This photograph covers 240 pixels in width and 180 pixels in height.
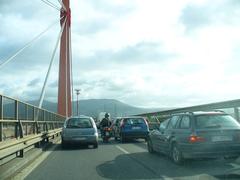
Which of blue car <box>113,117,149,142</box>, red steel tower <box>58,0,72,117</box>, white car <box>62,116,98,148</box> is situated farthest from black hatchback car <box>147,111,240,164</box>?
red steel tower <box>58,0,72,117</box>

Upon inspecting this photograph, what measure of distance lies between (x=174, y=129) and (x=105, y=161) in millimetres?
2296

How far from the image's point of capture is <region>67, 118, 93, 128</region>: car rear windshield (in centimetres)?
2100

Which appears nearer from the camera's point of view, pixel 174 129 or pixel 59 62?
pixel 174 129

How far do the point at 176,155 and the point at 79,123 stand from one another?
8.95 metres

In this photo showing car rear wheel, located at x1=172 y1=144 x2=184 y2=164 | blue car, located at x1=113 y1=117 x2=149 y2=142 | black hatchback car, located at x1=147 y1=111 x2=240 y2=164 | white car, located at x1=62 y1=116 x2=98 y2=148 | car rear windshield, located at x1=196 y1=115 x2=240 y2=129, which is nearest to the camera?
black hatchback car, located at x1=147 y1=111 x2=240 y2=164

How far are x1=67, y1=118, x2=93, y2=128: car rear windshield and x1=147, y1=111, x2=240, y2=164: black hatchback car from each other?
824 centimetres

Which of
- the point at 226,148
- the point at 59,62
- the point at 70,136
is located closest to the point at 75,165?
the point at 226,148

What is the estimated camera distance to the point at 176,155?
42.1 ft

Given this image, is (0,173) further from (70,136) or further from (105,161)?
(70,136)

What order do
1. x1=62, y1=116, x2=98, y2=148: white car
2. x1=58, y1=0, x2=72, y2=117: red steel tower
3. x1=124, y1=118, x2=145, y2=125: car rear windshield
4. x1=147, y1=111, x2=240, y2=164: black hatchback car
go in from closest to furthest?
x1=147, y1=111, x2=240, y2=164: black hatchback car < x1=62, y1=116, x2=98, y2=148: white car < x1=124, y1=118, x2=145, y2=125: car rear windshield < x1=58, y1=0, x2=72, y2=117: red steel tower

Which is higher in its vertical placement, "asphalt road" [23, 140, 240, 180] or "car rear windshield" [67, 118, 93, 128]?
"car rear windshield" [67, 118, 93, 128]

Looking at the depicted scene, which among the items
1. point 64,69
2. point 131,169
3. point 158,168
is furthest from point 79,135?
point 64,69

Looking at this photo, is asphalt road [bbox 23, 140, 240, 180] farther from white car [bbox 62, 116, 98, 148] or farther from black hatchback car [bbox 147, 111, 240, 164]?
white car [bbox 62, 116, 98, 148]

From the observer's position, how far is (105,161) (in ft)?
46.6
